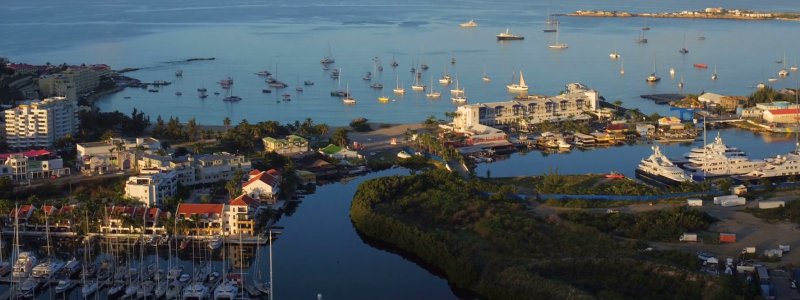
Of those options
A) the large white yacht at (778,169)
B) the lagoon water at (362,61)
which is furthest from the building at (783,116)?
the large white yacht at (778,169)

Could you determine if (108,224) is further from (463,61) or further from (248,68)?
(463,61)

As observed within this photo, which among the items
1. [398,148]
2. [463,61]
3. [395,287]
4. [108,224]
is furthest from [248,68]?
[395,287]

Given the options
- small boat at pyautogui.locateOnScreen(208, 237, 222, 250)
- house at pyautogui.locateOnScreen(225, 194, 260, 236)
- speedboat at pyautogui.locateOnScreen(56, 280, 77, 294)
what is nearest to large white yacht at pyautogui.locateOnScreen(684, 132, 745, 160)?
house at pyautogui.locateOnScreen(225, 194, 260, 236)

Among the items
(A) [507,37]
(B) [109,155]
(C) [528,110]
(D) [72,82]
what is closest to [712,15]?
(A) [507,37]

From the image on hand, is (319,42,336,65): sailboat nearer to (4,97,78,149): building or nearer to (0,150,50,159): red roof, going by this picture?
(4,97,78,149): building

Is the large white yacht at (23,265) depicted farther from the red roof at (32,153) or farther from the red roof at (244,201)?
the red roof at (32,153)
